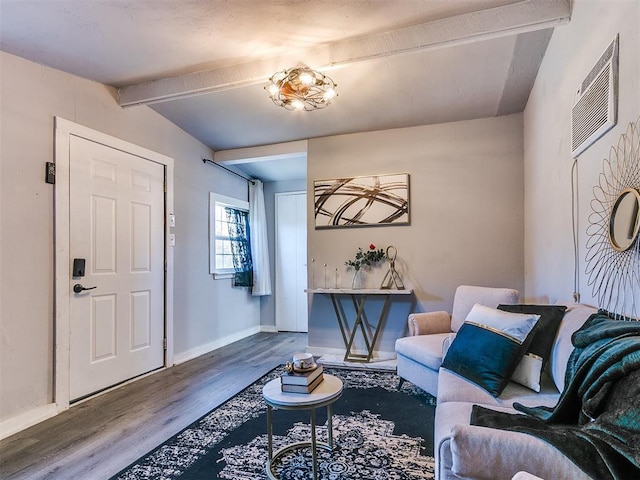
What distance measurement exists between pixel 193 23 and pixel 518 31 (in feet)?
6.62

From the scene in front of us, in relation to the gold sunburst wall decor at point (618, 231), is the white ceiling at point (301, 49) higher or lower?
higher

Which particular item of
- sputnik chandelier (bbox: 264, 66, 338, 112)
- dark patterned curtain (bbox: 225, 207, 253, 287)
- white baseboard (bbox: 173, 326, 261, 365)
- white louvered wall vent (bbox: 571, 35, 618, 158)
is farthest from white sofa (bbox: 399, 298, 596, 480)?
dark patterned curtain (bbox: 225, 207, 253, 287)

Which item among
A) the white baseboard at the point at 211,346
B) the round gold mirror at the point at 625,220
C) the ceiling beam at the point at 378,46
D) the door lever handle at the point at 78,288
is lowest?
the white baseboard at the point at 211,346

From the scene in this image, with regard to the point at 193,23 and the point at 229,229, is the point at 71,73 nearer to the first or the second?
the point at 193,23

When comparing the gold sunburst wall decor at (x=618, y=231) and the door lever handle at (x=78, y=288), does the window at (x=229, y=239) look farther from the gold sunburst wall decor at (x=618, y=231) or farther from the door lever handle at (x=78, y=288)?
the gold sunburst wall decor at (x=618, y=231)

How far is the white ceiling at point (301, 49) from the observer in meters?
2.18

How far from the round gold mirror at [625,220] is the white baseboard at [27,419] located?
3467 millimetres

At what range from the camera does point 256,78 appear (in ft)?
9.25

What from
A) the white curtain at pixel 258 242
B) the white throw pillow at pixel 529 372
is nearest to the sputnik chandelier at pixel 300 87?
the white throw pillow at pixel 529 372

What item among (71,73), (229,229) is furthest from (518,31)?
(229,229)

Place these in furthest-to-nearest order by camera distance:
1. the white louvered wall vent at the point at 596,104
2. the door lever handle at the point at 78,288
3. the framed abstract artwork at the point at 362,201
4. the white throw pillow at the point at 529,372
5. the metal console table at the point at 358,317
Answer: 1. the framed abstract artwork at the point at 362,201
2. the metal console table at the point at 358,317
3. the door lever handle at the point at 78,288
4. the white throw pillow at the point at 529,372
5. the white louvered wall vent at the point at 596,104

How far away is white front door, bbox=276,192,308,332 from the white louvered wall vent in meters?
3.85

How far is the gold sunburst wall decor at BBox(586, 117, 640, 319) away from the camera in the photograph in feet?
4.68

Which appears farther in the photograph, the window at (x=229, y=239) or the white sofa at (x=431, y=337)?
the window at (x=229, y=239)
